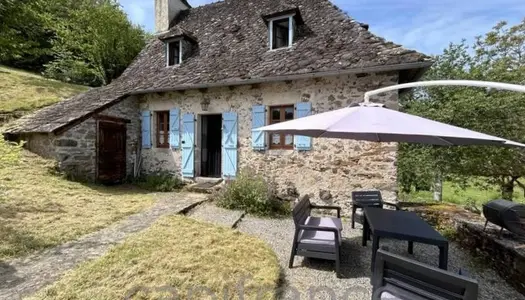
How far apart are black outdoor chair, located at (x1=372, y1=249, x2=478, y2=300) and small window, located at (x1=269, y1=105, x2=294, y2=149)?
5.11m

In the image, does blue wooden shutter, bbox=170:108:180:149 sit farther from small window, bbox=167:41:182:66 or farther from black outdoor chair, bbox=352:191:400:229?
black outdoor chair, bbox=352:191:400:229

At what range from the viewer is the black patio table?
297 centimetres

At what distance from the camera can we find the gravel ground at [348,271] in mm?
3059

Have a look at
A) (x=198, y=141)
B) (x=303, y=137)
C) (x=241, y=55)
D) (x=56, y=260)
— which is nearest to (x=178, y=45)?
(x=241, y=55)

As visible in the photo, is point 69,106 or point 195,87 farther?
point 69,106

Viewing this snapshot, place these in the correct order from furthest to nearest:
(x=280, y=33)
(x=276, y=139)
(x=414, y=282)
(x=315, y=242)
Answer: (x=280, y=33) → (x=276, y=139) → (x=315, y=242) → (x=414, y=282)

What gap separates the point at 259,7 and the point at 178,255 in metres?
8.96

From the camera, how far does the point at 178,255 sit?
3.63 meters

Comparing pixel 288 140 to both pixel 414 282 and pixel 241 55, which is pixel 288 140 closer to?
pixel 241 55

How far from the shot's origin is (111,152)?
880cm

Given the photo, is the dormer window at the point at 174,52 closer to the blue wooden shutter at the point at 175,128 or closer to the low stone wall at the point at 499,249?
the blue wooden shutter at the point at 175,128

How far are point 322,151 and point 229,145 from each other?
2.71 metres

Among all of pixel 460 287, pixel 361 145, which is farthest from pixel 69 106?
pixel 460 287

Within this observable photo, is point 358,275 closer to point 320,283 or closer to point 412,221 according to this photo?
point 320,283
